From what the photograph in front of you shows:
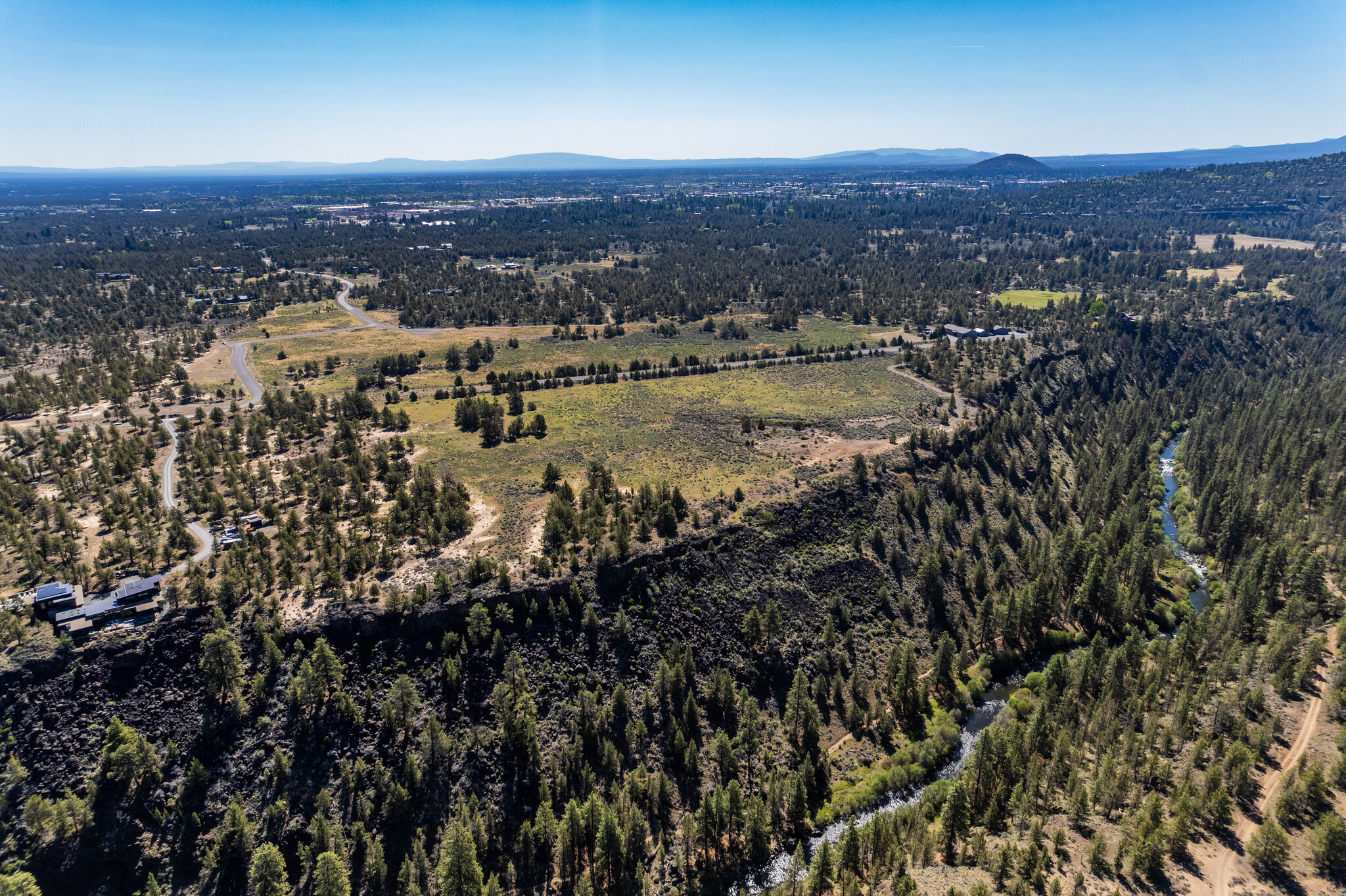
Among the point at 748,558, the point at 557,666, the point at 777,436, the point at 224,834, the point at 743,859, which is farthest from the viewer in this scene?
the point at 777,436

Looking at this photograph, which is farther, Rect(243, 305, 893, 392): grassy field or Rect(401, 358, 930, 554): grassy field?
Rect(243, 305, 893, 392): grassy field

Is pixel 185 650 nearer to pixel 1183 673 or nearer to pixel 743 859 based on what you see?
pixel 743 859

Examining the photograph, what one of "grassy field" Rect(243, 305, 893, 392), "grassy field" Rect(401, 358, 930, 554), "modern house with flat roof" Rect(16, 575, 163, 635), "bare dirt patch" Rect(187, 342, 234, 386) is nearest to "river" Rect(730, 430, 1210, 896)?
"grassy field" Rect(401, 358, 930, 554)

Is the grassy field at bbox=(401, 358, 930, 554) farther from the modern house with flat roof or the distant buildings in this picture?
the distant buildings

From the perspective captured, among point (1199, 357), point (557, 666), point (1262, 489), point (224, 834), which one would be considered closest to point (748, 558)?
point (557, 666)

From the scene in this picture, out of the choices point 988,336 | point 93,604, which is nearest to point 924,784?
point 93,604

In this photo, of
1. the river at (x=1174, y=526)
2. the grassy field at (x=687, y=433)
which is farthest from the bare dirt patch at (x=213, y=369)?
the river at (x=1174, y=526)
